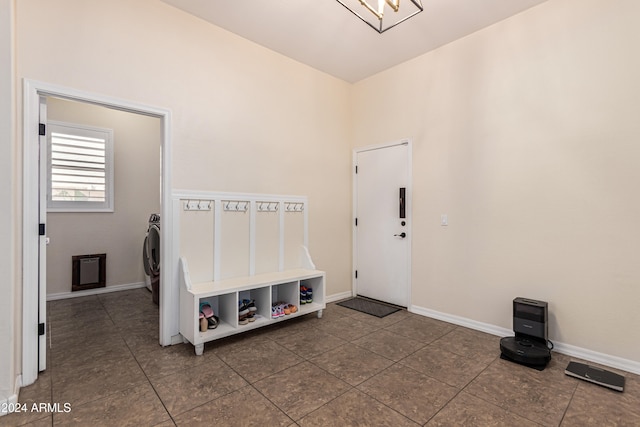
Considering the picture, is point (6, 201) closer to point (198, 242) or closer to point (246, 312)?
point (198, 242)

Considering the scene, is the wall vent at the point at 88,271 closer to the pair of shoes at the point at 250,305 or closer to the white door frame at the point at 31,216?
the white door frame at the point at 31,216

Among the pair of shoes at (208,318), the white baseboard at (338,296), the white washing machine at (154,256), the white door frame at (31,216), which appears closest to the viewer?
the white door frame at (31,216)

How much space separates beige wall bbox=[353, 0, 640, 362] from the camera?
2.36 m

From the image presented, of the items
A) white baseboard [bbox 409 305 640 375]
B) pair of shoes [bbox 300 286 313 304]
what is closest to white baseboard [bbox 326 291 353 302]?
pair of shoes [bbox 300 286 313 304]

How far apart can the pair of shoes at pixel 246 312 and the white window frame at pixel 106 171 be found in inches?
115

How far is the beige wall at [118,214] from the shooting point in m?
4.17

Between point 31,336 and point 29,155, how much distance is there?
1.23 meters

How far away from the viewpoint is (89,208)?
4371 millimetres

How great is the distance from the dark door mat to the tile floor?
0.53 m

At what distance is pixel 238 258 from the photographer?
318 cm

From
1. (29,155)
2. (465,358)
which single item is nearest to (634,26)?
(465,358)

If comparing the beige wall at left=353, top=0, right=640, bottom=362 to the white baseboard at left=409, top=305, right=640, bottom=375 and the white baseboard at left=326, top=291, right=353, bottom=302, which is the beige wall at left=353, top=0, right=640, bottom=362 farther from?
the white baseboard at left=326, top=291, right=353, bottom=302

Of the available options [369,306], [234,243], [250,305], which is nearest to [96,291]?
[234,243]

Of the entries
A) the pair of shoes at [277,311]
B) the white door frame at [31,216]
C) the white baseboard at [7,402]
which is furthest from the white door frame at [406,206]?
the white baseboard at [7,402]
